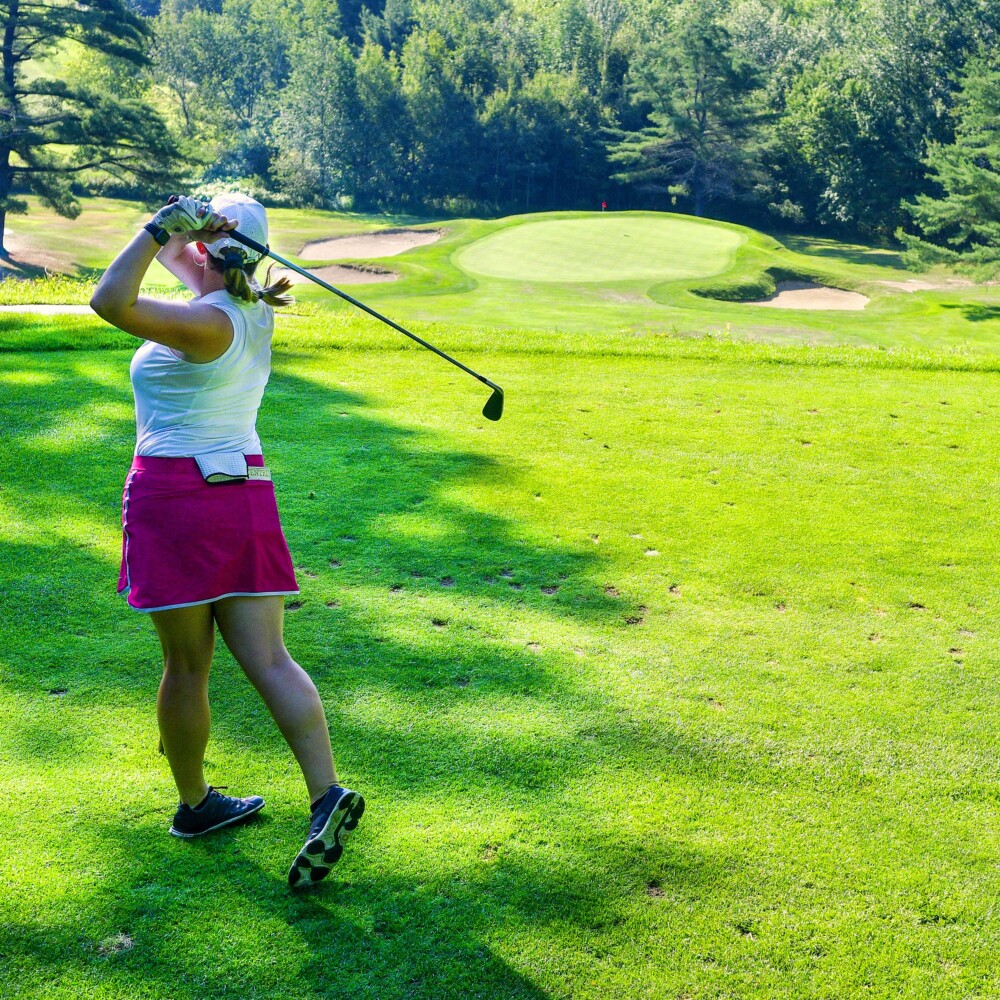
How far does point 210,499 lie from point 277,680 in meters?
0.57

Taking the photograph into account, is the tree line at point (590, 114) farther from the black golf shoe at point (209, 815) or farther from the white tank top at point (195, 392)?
the black golf shoe at point (209, 815)

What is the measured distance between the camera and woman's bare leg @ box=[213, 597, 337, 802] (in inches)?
123

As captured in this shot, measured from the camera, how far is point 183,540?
3.00 metres

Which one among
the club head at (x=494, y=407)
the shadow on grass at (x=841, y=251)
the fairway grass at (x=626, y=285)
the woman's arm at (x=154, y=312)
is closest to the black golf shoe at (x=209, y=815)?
the woman's arm at (x=154, y=312)

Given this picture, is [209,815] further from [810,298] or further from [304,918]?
[810,298]

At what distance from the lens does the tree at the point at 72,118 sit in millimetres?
35281

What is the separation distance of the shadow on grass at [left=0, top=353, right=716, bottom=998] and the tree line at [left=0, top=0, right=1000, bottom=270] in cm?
3608

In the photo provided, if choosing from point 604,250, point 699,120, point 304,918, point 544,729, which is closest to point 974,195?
point 604,250

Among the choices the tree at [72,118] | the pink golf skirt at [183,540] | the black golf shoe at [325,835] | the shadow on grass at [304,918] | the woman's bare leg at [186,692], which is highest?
the tree at [72,118]

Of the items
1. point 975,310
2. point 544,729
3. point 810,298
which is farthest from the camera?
point 810,298

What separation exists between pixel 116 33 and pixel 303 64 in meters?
26.7

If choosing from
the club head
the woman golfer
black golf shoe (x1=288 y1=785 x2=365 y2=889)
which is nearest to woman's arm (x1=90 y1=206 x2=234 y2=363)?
the woman golfer

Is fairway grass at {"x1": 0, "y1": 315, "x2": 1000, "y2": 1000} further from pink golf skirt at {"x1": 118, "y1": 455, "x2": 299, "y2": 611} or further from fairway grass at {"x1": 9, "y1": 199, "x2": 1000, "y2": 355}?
fairway grass at {"x1": 9, "y1": 199, "x2": 1000, "y2": 355}

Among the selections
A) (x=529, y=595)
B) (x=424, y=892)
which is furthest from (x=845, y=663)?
(x=424, y=892)
